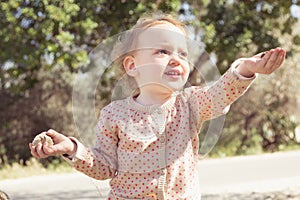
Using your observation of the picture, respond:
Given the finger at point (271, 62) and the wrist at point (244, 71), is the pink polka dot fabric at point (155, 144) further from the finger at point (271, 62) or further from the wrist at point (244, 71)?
the finger at point (271, 62)

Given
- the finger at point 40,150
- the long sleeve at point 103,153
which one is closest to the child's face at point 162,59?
the long sleeve at point 103,153

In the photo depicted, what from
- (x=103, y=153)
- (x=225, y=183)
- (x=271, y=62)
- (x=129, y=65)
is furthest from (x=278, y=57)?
(x=225, y=183)

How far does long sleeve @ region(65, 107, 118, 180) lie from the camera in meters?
2.93

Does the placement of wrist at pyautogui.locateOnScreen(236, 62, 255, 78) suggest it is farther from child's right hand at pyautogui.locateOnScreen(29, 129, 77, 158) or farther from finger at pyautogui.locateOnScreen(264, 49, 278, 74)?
child's right hand at pyautogui.locateOnScreen(29, 129, 77, 158)

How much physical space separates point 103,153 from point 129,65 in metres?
0.40

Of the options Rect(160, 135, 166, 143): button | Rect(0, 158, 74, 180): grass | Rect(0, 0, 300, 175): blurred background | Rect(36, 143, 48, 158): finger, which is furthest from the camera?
Rect(0, 158, 74, 180): grass

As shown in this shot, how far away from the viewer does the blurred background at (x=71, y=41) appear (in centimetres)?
1359

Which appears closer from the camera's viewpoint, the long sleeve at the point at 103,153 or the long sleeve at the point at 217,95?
the long sleeve at the point at 217,95

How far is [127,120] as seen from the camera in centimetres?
293

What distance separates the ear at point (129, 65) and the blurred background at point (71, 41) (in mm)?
6495

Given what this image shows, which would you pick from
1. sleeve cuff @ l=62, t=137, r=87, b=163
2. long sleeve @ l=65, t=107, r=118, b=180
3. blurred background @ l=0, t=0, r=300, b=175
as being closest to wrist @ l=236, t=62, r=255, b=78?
long sleeve @ l=65, t=107, r=118, b=180

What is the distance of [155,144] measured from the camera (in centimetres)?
285

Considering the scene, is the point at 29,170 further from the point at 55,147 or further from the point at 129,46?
the point at 55,147

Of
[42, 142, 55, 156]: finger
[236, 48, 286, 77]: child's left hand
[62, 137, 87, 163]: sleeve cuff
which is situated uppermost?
[236, 48, 286, 77]: child's left hand
